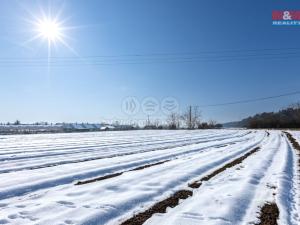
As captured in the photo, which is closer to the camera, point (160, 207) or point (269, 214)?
point (269, 214)

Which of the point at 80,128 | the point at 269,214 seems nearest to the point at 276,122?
the point at 80,128

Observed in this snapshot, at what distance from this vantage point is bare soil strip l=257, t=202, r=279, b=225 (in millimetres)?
4785

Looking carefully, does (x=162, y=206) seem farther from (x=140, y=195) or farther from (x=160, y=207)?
(x=140, y=195)

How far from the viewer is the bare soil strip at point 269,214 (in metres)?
4.79

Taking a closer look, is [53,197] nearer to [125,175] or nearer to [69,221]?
[69,221]

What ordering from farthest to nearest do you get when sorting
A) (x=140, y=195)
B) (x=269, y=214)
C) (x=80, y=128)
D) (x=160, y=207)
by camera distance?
(x=80, y=128)
(x=140, y=195)
(x=160, y=207)
(x=269, y=214)

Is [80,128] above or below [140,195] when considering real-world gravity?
above

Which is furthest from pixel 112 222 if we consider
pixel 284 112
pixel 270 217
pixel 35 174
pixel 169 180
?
pixel 284 112

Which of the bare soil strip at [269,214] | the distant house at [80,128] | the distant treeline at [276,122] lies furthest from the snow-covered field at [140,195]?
the distant treeline at [276,122]

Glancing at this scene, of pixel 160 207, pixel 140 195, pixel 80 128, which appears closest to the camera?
pixel 160 207

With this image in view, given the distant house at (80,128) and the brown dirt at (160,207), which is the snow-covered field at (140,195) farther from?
the distant house at (80,128)

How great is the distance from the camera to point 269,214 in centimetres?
516

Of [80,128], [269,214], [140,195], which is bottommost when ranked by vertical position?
[269,214]

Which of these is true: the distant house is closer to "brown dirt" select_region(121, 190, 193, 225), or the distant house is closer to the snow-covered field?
the snow-covered field
